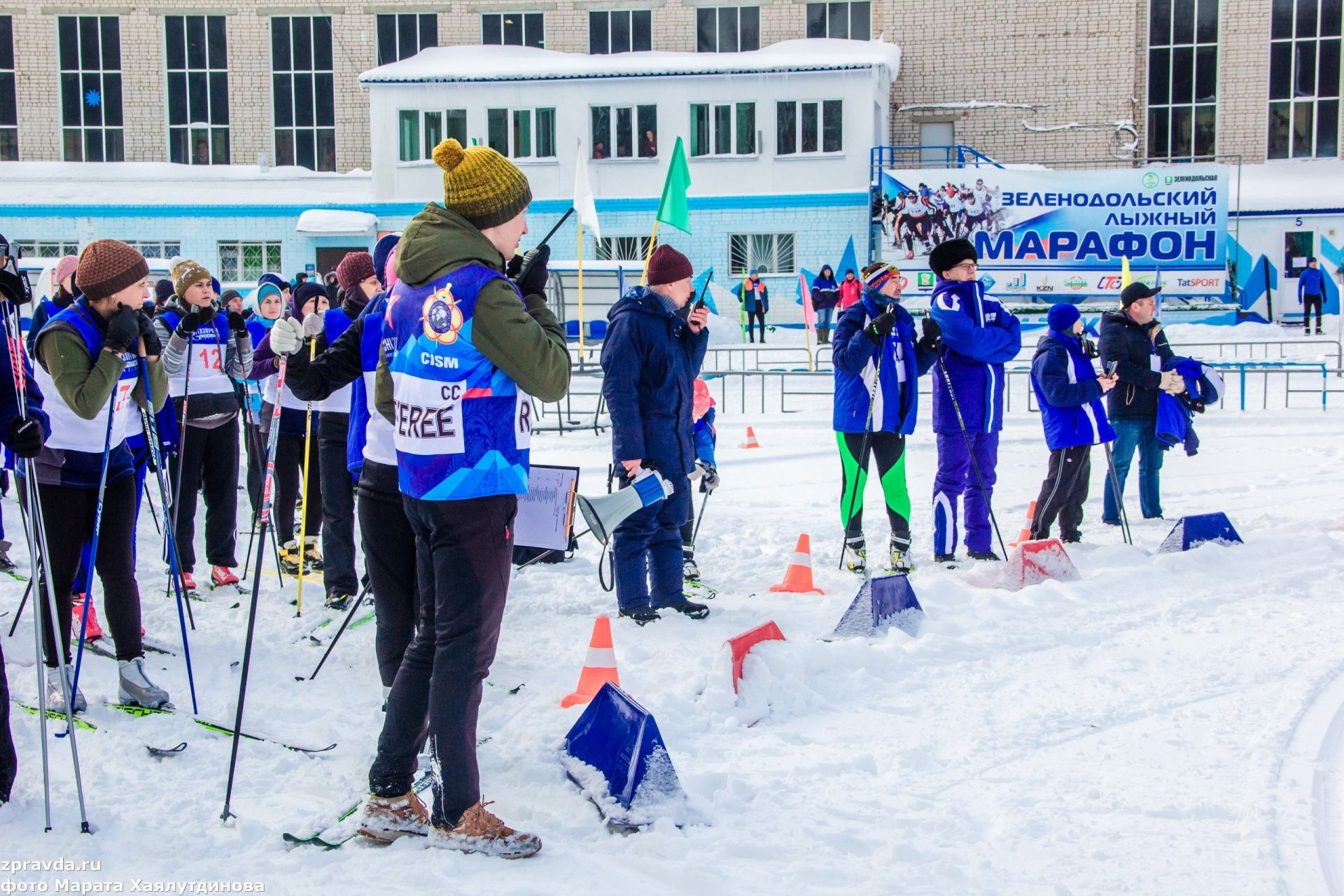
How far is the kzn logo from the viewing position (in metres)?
2.99

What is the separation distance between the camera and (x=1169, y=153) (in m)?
31.2

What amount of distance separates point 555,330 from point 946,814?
1.70 m

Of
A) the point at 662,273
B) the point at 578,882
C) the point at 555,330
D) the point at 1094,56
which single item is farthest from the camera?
the point at 1094,56

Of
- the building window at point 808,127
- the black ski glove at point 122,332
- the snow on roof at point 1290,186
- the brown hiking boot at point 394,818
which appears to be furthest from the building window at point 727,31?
the brown hiking boot at point 394,818

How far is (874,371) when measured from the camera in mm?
6582

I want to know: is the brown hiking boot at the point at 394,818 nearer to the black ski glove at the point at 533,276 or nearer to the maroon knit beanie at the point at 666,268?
the black ski glove at the point at 533,276

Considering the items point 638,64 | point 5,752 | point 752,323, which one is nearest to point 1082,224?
point 752,323

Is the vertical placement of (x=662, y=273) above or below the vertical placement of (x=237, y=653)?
above

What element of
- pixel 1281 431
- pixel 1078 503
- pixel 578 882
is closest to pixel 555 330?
pixel 578 882

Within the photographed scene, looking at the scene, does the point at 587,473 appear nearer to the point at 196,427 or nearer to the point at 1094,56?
the point at 196,427

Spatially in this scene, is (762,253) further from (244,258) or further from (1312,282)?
(244,258)

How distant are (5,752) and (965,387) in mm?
5093

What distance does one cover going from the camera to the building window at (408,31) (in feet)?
111

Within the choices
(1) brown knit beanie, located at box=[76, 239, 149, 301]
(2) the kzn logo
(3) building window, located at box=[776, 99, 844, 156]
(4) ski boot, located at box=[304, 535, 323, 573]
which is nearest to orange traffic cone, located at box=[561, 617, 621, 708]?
(2) the kzn logo
